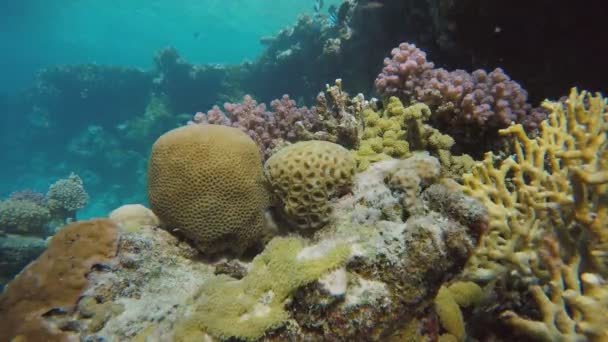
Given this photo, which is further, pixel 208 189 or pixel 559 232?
pixel 208 189

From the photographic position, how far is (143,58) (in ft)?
365

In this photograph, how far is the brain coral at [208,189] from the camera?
317cm

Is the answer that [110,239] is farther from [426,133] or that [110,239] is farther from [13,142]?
[13,142]

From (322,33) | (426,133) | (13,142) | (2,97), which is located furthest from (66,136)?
(426,133)

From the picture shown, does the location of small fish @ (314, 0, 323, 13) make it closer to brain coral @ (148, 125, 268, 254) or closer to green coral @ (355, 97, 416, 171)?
green coral @ (355, 97, 416, 171)

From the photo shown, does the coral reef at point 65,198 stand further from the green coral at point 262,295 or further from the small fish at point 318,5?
the small fish at point 318,5

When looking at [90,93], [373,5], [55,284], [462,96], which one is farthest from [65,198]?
[90,93]

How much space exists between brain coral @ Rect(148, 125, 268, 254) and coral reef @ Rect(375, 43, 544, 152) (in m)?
2.47

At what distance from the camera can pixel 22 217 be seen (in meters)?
9.99

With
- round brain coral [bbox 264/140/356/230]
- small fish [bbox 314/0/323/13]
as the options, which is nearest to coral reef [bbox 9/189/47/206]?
round brain coral [bbox 264/140/356/230]

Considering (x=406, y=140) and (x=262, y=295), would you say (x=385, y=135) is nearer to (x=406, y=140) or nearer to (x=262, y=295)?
(x=406, y=140)

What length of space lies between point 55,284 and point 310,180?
2.42 m

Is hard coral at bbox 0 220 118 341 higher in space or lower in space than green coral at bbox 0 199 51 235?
lower

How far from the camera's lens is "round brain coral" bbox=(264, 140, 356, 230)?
9.41 feet
